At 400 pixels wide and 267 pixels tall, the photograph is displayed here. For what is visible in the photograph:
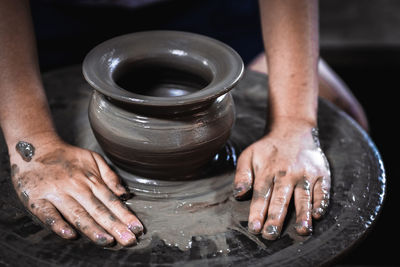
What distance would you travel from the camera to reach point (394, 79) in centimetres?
313

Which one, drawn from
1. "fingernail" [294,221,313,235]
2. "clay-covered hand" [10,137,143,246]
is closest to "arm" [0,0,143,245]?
"clay-covered hand" [10,137,143,246]

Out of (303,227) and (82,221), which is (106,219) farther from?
(303,227)

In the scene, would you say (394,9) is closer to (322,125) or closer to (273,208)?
(322,125)

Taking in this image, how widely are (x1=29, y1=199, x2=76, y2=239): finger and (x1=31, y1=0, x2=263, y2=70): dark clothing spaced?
105 centimetres

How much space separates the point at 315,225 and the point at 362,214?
0.37 feet

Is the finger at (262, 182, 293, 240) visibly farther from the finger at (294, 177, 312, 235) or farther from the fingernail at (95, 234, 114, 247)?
the fingernail at (95, 234, 114, 247)

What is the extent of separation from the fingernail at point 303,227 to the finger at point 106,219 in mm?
336

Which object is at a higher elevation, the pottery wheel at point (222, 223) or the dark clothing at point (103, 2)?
the dark clothing at point (103, 2)

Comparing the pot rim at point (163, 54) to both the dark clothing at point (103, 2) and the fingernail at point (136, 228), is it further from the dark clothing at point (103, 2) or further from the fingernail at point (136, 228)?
the dark clothing at point (103, 2)

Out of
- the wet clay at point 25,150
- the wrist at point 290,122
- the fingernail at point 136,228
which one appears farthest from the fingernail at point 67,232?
the wrist at point 290,122

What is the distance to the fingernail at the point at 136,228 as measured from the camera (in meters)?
1.03

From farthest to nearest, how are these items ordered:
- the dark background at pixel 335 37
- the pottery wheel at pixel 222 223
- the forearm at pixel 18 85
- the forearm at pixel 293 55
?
the dark background at pixel 335 37 → the forearm at pixel 293 55 → the forearm at pixel 18 85 → the pottery wheel at pixel 222 223

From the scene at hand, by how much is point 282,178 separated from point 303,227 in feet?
0.48

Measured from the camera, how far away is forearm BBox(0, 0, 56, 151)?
Result: 1.22 metres
